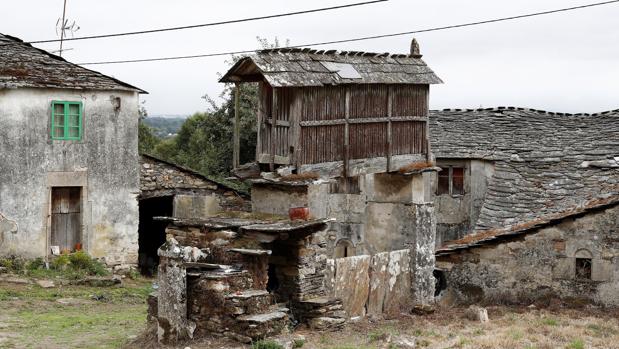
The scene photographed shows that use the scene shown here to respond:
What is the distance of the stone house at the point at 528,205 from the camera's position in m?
17.3

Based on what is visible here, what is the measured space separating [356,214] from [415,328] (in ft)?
44.5

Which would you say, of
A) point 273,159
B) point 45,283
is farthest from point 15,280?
point 273,159

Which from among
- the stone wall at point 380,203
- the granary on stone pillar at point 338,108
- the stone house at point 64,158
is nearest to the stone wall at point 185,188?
the stone house at point 64,158

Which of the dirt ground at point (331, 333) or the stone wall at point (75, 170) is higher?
the stone wall at point (75, 170)

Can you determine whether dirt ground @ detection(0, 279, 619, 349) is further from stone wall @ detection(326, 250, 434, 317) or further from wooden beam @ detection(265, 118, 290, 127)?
wooden beam @ detection(265, 118, 290, 127)

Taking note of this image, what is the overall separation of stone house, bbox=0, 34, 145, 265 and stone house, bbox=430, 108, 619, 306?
7.77 metres

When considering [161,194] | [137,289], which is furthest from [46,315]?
[161,194]

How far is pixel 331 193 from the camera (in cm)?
2955

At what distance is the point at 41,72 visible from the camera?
808 inches

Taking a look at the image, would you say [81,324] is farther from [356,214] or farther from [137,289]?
[356,214]

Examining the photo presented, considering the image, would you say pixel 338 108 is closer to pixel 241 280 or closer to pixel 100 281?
pixel 241 280

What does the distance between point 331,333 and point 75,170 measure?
28.3ft

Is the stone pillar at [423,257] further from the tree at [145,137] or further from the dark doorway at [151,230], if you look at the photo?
the tree at [145,137]

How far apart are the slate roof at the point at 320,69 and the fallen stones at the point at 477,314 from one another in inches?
183
